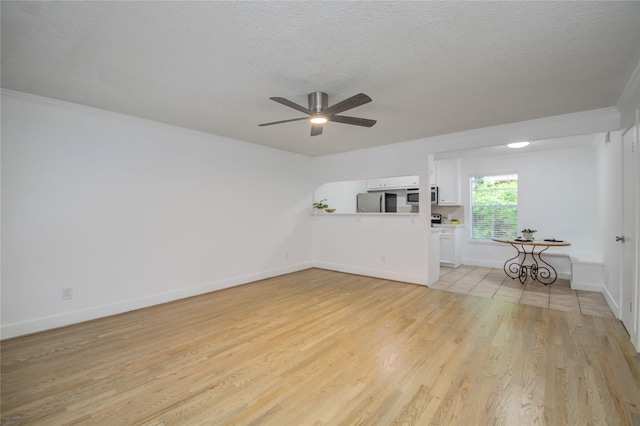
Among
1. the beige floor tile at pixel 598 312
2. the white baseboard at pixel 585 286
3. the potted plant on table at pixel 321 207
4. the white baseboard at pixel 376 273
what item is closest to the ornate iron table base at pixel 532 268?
the white baseboard at pixel 585 286

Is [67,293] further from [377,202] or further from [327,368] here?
[377,202]

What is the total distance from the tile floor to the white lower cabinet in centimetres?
57

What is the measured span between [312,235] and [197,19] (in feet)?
16.0

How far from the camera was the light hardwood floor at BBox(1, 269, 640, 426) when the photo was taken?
1727mm

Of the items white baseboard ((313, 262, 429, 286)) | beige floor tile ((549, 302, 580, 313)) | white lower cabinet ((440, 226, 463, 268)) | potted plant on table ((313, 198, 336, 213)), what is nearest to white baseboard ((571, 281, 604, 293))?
beige floor tile ((549, 302, 580, 313))

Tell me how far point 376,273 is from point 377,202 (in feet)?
6.14

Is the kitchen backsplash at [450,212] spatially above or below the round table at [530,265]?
above

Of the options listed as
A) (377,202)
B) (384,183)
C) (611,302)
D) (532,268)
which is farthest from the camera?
(384,183)

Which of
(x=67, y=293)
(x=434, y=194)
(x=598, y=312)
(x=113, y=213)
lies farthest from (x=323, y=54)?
(x=434, y=194)

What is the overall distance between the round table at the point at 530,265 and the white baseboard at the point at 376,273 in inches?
62.8

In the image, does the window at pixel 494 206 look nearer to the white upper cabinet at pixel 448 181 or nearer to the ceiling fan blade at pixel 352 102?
the white upper cabinet at pixel 448 181

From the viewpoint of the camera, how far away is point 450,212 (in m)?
6.73

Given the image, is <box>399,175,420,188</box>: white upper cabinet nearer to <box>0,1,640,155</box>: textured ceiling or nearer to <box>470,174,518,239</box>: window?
<box>470,174,518,239</box>: window

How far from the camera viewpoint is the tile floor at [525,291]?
3.66 meters
